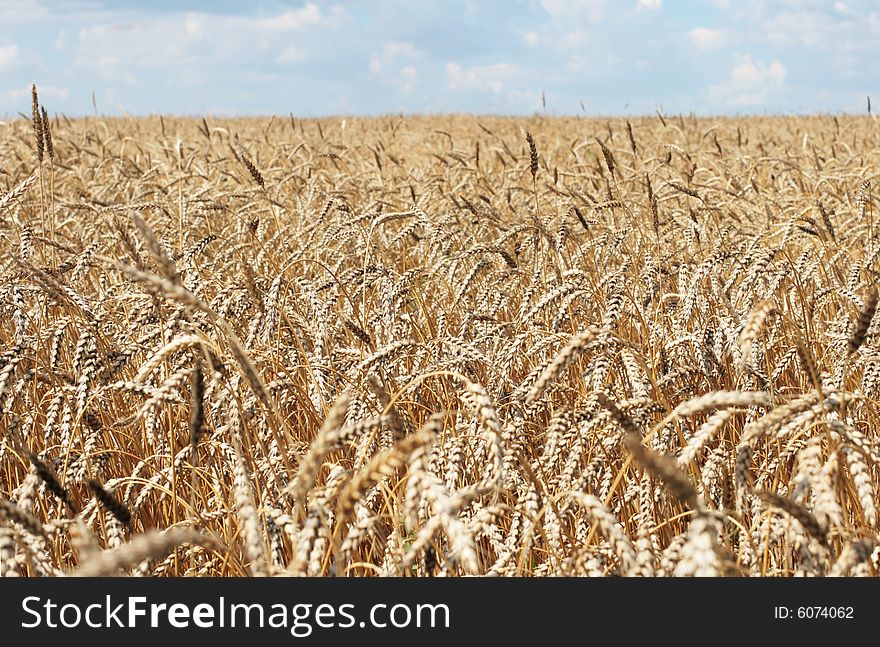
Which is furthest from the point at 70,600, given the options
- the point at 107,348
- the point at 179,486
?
the point at 107,348

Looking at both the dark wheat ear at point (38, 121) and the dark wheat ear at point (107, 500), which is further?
the dark wheat ear at point (38, 121)

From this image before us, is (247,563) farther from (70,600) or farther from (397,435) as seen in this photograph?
(397,435)

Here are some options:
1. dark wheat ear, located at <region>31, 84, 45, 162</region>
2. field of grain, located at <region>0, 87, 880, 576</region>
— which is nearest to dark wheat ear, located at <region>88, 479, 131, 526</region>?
field of grain, located at <region>0, 87, 880, 576</region>

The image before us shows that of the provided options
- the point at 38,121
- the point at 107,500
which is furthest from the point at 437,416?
the point at 38,121

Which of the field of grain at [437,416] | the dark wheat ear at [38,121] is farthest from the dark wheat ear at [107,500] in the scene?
the dark wheat ear at [38,121]

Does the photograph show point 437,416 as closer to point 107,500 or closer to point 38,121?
point 107,500

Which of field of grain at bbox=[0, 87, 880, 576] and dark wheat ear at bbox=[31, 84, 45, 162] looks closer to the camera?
field of grain at bbox=[0, 87, 880, 576]

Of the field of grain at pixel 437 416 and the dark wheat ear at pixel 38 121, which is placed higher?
the dark wheat ear at pixel 38 121

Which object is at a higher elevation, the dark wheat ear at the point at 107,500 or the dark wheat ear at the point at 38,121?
the dark wheat ear at the point at 38,121

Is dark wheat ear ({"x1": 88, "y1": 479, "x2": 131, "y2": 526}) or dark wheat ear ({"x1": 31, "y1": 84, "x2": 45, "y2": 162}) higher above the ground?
dark wheat ear ({"x1": 31, "y1": 84, "x2": 45, "y2": 162})

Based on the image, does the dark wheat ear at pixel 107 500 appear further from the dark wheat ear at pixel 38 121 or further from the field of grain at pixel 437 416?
the dark wheat ear at pixel 38 121

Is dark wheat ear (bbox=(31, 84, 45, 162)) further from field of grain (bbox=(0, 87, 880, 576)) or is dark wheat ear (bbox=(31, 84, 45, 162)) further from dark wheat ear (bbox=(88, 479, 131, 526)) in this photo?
dark wheat ear (bbox=(88, 479, 131, 526))

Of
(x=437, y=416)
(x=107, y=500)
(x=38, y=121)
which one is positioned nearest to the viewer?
(x=437, y=416)

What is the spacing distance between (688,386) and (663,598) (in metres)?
1.30
